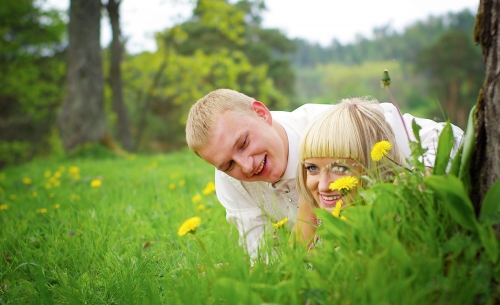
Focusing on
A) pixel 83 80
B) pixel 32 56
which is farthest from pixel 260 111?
pixel 32 56

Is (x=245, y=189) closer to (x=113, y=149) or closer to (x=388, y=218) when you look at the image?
(x=388, y=218)

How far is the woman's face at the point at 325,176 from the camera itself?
1.87 metres

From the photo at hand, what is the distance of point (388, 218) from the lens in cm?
120

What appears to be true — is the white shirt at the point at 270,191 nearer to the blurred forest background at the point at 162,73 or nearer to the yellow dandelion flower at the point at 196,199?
the yellow dandelion flower at the point at 196,199

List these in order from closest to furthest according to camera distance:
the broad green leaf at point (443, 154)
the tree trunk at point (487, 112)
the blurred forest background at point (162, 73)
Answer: the tree trunk at point (487, 112), the broad green leaf at point (443, 154), the blurred forest background at point (162, 73)

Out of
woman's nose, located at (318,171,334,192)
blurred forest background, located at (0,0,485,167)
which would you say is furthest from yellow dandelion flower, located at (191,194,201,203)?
blurred forest background, located at (0,0,485,167)

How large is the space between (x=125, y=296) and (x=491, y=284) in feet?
3.81

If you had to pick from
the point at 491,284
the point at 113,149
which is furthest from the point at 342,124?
the point at 113,149

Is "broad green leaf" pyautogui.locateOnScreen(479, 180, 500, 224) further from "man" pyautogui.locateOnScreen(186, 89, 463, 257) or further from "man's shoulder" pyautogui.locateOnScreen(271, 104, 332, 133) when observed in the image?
"man's shoulder" pyautogui.locateOnScreen(271, 104, 332, 133)

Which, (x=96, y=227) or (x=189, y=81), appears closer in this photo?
(x=96, y=227)

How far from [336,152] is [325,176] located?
0.12m

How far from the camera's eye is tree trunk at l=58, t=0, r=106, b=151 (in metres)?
9.13

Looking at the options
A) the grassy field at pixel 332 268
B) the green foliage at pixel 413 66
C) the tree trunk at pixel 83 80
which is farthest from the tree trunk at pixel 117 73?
the grassy field at pixel 332 268

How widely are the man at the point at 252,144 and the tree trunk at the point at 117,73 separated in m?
11.5
